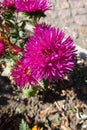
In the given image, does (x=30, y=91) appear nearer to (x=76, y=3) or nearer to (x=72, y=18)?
(x=72, y=18)

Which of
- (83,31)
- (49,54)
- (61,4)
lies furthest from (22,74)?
(61,4)

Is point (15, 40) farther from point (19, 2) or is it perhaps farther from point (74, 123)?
point (74, 123)

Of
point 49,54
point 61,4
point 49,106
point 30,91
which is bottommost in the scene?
point 49,106

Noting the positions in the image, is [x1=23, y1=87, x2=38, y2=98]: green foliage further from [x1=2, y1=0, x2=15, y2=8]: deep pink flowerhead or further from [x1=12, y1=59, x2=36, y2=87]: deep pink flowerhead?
[x1=2, y1=0, x2=15, y2=8]: deep pink flowerhead

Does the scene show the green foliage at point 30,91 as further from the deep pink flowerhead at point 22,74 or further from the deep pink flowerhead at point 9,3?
the deep pink flowerhead at point 9,3

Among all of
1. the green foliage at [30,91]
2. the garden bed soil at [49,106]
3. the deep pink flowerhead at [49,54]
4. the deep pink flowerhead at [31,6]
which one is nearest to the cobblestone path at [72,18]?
the garden bed soil at [49,106]

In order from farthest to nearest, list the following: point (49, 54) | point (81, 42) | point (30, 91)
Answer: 1. point (81, 42)
2. point (30, 91)
3. point (49, 54)
